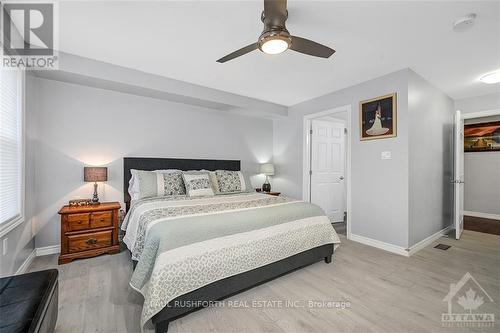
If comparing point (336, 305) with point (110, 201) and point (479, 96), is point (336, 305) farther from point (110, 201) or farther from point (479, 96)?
point (479, 96)

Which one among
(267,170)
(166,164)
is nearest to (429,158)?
(267,170)

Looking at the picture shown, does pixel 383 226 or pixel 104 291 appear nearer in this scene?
pixel 104 291

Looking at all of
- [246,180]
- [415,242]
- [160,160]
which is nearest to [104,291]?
[160,160]

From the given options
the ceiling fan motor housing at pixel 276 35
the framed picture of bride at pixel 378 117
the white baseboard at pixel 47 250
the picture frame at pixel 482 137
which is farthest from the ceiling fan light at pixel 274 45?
the picture frame at pixel 482 137

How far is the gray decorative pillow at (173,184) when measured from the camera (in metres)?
3.13

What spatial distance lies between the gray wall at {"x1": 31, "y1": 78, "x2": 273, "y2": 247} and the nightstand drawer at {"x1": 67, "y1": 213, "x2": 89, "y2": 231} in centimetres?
54

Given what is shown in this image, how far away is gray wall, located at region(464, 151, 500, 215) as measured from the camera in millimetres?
4875

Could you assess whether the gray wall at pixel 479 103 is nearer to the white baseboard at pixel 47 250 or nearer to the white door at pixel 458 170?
the white door at pixel 458 170

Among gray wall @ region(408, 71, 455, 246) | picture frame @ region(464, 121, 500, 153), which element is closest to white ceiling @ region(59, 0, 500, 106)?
gray wall @ region(408, 71, 455, 246)

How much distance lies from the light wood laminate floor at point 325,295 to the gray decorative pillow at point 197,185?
1.16 m

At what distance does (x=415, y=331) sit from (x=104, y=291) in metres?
2.61

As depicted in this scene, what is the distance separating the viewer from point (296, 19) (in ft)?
6.44

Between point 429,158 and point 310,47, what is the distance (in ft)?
9.55

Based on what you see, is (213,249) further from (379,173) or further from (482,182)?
(482,182)
